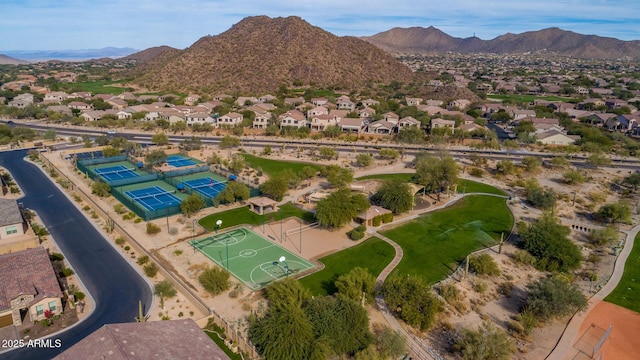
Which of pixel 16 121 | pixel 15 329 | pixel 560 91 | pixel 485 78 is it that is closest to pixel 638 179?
pixel 15 329

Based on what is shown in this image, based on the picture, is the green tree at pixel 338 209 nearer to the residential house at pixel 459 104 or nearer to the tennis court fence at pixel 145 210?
the tennis court fence at pixel 145 210

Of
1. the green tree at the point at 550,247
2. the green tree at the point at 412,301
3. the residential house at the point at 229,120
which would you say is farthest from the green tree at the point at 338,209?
the residential house at the point at 229,120

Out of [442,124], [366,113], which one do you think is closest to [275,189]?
[442,124]

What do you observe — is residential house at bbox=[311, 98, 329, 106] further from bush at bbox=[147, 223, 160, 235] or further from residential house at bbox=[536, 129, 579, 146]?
bush at bbox=[147, 223, 160, 235]

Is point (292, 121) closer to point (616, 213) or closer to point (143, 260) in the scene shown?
point (143, 260)

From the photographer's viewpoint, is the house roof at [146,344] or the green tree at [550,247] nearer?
the house roof at [146,344]

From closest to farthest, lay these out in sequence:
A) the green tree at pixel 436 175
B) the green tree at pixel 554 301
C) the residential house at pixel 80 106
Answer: the green tree at pixel 554 301 < the green tree at pixel 436 175 < the residential house at pixel 80 106

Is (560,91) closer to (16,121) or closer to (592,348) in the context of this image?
(592,348)
